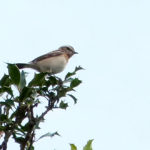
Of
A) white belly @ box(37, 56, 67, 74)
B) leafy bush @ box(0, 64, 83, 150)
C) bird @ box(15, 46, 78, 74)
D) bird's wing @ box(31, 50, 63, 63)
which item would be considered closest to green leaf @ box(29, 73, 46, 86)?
leafy bush @ box(0, 64, 83, 150)

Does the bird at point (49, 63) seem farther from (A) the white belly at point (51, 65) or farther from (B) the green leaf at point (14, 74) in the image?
(B) the green leaf at point (14, 74)

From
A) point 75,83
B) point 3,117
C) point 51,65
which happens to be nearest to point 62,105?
point 75,83

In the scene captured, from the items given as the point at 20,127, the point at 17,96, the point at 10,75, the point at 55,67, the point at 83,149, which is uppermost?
the point at 55,67

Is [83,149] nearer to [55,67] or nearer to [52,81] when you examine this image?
[52,81]

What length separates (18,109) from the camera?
405 centimetres

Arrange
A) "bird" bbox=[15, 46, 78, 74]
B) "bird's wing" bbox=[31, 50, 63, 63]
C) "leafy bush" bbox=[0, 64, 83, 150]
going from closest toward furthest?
"leafy bush" bbox=[0, 64, 83, 150]
"bird" bbox=[15, 46, 78, 74]
"bird's wing" bbox=[31, 50, 63, 63]

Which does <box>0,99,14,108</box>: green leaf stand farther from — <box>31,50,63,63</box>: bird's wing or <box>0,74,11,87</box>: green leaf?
<box>31,50,63,63</box>: bird's wing

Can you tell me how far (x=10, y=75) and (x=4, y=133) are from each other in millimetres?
674

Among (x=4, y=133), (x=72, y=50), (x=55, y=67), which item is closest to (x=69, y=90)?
(x=4, y=133)

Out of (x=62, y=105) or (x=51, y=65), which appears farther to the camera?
(x=51, y=65)

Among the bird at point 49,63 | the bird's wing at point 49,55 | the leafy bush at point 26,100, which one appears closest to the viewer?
the leafy bush at point 26,100

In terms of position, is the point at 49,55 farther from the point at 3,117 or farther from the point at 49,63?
the point at 3,117

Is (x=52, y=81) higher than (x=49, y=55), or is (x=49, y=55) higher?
(x=49, y=55)

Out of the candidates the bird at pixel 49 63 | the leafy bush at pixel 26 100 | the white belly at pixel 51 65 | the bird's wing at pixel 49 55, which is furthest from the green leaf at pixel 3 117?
the bird's wing at pixel 49 55
